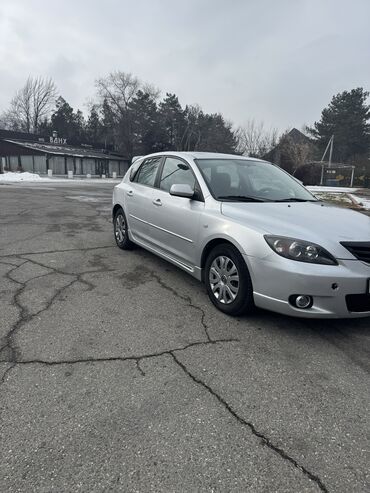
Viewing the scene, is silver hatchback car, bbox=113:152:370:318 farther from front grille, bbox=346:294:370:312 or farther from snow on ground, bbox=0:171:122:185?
snow on ground, bbox=0:171:122:185

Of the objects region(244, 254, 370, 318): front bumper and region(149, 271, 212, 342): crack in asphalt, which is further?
region(149, 271, 212, 342): crack in asphalt

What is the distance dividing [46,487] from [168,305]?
7.75 ft

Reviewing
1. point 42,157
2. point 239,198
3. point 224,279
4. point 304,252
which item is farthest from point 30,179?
point 304,252

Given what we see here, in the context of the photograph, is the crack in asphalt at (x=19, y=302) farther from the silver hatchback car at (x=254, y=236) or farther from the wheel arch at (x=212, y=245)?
the wheel arch at (x=212, y=245)

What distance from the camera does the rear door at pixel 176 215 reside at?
4180mm

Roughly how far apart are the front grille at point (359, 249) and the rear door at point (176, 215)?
1.56 m

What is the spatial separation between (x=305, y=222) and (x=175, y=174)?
201 cm

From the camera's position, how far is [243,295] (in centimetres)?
349

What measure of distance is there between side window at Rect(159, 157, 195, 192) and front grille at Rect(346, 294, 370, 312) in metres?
2.14

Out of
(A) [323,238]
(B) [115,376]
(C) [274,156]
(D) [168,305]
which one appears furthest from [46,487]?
(C) [274,156]

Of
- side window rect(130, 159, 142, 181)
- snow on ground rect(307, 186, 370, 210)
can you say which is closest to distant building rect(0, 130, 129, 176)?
snow on ground rect(307, 186, 370, 210)

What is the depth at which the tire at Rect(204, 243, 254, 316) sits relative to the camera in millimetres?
3467

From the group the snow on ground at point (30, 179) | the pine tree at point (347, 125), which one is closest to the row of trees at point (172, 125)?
the pine tree at point (347, 125)

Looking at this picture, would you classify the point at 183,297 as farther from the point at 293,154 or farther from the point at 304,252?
the point at 293,154
